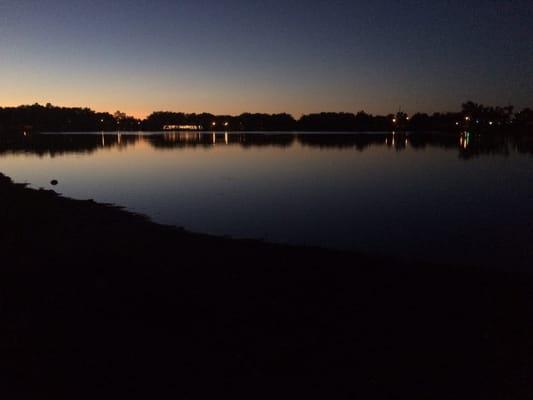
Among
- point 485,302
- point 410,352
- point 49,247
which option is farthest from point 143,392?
point 49,247

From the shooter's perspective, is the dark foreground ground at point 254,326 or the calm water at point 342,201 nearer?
the dark foreground ground at point 254,326

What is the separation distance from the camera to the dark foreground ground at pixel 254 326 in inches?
328

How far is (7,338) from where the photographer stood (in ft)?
31.1

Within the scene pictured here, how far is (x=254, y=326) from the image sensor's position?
34.8 feet

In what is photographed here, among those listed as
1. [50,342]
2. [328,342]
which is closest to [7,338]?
[50,342]

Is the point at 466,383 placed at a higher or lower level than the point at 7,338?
lower

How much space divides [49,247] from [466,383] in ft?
50.7

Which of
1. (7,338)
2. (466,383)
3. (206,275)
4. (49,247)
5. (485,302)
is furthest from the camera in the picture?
(49,247)

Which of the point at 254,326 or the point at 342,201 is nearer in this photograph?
the point at 254,326

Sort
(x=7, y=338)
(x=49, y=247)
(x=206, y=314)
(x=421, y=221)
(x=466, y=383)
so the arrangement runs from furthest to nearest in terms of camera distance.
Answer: (x=421, y=221)
(x=49, y=247)
(x=206, y=314)
(x=7, y=338)
(x=466, y=383)

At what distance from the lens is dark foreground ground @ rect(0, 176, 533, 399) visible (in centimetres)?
832

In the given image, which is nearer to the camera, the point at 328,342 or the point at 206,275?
the point at 328,342

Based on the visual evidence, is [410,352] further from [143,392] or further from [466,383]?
[143,392]

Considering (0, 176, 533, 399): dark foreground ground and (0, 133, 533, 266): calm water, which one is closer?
(0, 176, 533, 399): dark foreground ground
